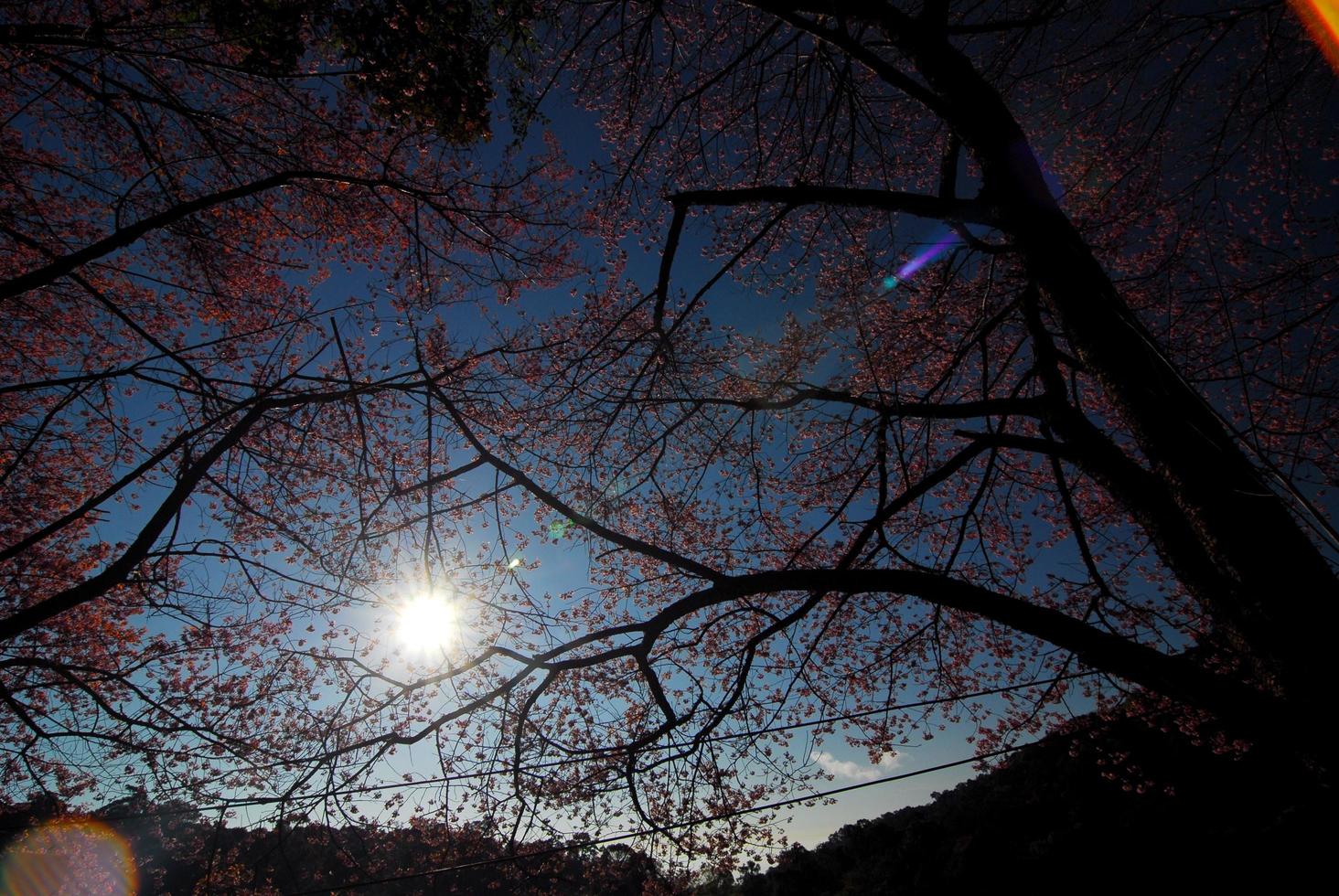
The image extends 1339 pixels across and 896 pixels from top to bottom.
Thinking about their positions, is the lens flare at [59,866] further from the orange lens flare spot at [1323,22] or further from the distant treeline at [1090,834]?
the orange lens flare spot at [1323,22]

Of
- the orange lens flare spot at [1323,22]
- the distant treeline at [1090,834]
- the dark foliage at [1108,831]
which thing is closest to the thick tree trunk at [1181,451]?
the orange lens flare spot at [1323,22]

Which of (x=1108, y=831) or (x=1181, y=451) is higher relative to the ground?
(x=1181, y=451)

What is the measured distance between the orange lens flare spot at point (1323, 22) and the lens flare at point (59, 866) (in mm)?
31331

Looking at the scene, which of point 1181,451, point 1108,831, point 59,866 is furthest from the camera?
point 59,866

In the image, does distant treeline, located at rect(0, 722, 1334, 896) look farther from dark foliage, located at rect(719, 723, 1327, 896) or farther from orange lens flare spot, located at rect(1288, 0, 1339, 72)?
orange lens flare spot, located at rect(1288, 0, 1339, 72)

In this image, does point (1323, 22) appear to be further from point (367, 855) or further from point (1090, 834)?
point (1090, 834)

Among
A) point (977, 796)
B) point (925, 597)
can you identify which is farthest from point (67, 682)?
point (977, 796)

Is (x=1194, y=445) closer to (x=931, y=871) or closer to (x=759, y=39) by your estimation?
(x=759, y=39)

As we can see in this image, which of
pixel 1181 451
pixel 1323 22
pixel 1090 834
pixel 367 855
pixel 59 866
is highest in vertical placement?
→ pixel 1323 22

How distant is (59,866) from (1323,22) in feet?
130

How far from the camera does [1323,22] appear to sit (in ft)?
11.6

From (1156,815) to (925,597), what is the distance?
24.4m

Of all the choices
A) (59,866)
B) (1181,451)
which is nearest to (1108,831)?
(1181,451)

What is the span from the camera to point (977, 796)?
26.5 m
